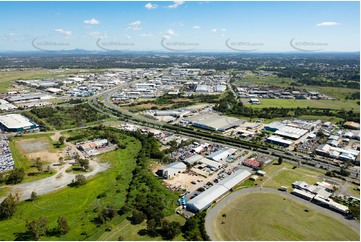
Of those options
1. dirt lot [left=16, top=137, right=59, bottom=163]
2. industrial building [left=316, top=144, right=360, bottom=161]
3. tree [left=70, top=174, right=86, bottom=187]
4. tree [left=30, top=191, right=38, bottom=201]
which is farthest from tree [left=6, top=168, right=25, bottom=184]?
industrial building [left=316, top=144, right=360, bottom=161]

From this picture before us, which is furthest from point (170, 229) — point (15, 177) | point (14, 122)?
point (14, 122)

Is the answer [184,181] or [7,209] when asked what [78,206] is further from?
[184,181]

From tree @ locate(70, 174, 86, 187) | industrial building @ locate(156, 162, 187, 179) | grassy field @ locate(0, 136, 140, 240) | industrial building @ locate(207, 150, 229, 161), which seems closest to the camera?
grassy field @ locate(0, 136, 140, 240)

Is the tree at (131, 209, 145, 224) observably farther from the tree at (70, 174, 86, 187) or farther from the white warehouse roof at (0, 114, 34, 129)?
the white warehouse roof at (0, 114, 34, 129)

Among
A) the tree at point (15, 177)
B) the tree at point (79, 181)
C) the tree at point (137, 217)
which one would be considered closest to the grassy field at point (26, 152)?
the tree at point (15, 177)

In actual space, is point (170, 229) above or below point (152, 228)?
above

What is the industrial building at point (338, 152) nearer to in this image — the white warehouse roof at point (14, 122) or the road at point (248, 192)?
the road at point (248, 192)
